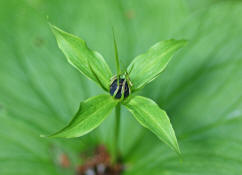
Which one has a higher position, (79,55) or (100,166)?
(79,55)

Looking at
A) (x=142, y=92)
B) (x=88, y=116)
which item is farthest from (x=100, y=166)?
(x=88, y=116)

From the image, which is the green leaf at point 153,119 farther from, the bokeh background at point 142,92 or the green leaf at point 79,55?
the bokeh background at point 142,92

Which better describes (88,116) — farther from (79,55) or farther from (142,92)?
(142,92)

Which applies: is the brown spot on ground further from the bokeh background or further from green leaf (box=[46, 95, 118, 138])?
green leaf (box=[46, 95, 118, 138])

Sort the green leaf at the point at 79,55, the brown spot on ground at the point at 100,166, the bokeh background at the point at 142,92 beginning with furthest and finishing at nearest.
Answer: the brown spot on ground at the point at 100,166 → the bokeh background at the point at 142,92 → the green leaf at the point at 79,55

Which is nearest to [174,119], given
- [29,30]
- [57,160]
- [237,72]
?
[237,72]

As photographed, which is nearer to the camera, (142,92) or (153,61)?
(153,61)

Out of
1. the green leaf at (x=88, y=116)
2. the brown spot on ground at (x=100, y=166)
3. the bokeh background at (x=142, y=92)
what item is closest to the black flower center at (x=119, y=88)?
the green leaf at (x=88, y=116)
